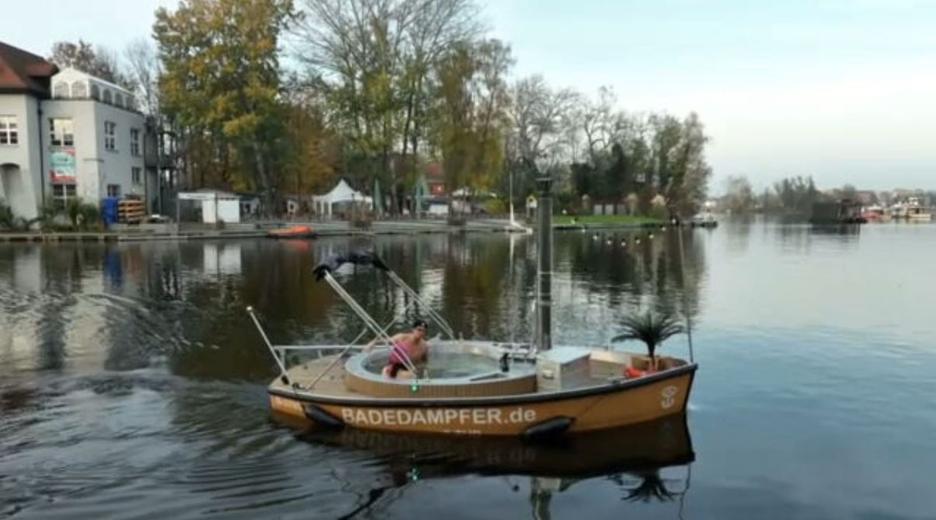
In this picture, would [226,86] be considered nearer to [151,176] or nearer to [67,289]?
[151,176]

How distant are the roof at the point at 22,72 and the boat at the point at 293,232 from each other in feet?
68.9

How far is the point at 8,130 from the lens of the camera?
5900 cm

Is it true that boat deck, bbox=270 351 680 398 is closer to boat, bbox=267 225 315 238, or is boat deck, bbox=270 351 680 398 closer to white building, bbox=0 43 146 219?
boat, bbox=267 225 315 238

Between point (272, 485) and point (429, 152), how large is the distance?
69.8 m

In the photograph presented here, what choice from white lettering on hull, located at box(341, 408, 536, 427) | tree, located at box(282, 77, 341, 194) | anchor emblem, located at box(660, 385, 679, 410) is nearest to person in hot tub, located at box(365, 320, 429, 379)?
white lettering on hull, located at box(341, 408, 536, 427)

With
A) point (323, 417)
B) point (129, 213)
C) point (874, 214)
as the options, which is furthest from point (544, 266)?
point (874, 214)

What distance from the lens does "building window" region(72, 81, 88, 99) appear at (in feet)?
199

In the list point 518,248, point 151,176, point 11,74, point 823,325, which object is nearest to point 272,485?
point 823,325

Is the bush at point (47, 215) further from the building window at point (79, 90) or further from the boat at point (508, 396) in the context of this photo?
the boat at point (508, 396)

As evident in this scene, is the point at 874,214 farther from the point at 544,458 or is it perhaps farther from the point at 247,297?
the point at 544,458

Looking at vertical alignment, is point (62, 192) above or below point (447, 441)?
above

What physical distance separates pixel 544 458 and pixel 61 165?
61.6 metres

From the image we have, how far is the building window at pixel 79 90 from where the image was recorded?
60.8m

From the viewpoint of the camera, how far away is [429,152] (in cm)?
7862
